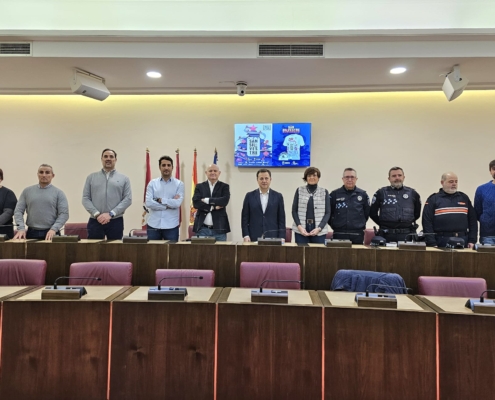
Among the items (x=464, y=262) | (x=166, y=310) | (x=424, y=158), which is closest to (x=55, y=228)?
(x=166, y=310)

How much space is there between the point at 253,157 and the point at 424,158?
2.61 metres

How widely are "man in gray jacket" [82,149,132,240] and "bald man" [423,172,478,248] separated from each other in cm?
319

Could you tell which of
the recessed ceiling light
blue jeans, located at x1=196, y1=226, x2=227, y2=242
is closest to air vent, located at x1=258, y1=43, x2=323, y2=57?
the recessed ceiling light

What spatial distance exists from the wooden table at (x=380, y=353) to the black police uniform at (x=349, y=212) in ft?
6.56

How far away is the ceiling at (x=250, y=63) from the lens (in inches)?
144

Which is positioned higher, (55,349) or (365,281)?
(365,281)

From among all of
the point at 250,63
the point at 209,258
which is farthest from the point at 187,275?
the point at 250,63

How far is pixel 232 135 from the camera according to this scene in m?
5.37

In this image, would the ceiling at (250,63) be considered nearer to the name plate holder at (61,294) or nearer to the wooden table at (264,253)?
the wooden table at (264,253)

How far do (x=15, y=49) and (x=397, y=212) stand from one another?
4.49 meters

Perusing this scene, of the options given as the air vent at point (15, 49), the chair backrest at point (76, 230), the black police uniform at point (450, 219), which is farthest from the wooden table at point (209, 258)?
the air vent at point (15, 49)

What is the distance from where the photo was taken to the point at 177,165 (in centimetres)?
532

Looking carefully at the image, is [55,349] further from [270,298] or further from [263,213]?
[263,213]

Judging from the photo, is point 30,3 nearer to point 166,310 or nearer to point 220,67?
point 220,67
